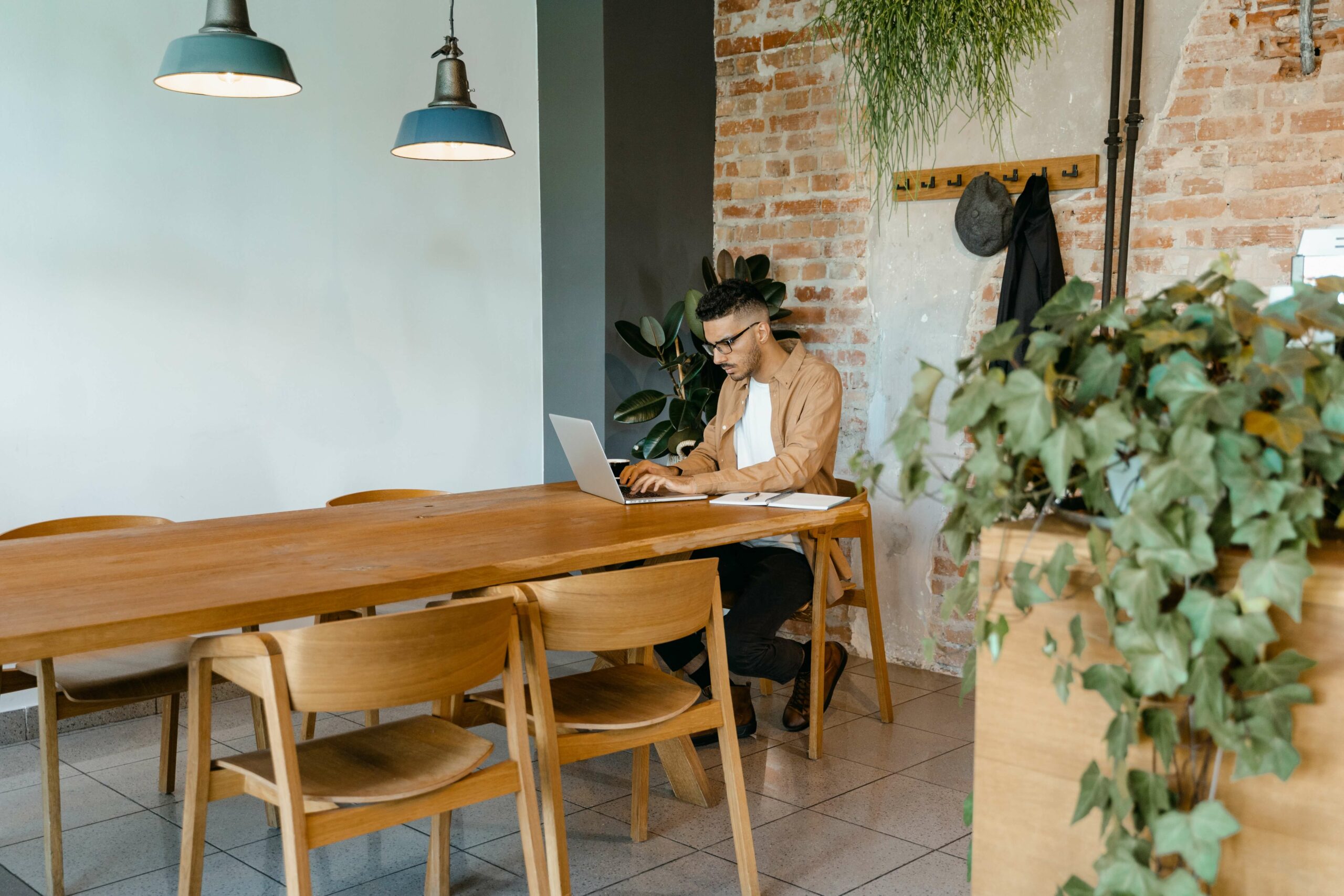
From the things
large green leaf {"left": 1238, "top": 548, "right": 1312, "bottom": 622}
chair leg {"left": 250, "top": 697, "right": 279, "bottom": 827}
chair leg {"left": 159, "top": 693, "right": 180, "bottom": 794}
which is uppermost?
large green leaf {"left": 1238, "top": 548, "right": 1312, "bottom": 622}

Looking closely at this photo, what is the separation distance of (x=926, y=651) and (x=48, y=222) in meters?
3.26

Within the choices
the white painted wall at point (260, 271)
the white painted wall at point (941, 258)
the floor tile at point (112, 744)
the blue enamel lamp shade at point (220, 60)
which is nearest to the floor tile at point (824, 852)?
the white painted wall at point (941, 258)

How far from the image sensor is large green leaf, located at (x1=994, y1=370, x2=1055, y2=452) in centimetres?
109

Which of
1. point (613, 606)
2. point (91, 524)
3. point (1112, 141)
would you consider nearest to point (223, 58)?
point (91, 524)

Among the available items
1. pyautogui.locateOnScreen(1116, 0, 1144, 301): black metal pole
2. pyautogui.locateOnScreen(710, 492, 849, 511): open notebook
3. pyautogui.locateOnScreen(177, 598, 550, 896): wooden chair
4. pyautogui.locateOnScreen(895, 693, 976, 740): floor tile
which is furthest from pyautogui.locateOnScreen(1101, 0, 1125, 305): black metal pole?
pyautogui.locateOnScreen(177, 598, 550, 896): wooden chair

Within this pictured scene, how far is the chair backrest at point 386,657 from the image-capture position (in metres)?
1.86

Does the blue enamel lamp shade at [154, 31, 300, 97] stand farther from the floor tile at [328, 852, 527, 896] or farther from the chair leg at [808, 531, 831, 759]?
the chair leg at [808, 531, 831, 759]

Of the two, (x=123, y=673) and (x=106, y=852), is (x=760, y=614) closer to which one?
(x=123, y=673)

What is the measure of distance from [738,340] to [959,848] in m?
1.67

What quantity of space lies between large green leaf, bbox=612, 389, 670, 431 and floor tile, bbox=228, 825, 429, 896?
1.83 meters

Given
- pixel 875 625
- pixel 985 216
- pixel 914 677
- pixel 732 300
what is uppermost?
pixel 985 216

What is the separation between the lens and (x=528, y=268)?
4801 mm

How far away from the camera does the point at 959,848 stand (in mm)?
2764

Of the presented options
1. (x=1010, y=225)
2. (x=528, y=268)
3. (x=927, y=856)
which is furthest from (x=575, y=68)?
(x=927, y=856)
